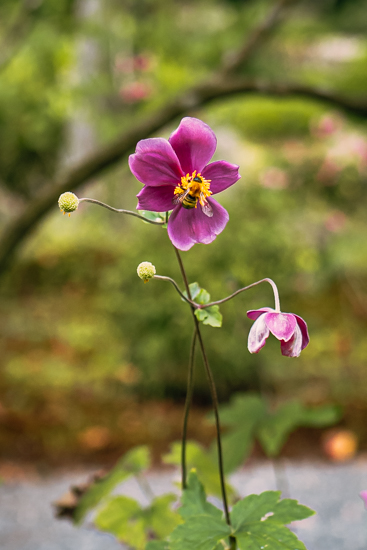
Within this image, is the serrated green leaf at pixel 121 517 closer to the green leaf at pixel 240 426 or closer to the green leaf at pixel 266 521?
the green leaf at pixel 240 426

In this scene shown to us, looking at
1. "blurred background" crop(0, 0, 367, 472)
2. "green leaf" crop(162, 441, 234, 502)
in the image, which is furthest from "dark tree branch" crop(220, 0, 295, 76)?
"green leaf" crop(162, 441, 234, 502)

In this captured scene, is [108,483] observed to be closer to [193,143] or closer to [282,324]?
[282,324]

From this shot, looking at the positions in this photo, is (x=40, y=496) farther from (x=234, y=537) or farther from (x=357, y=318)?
(x=357, y=318)

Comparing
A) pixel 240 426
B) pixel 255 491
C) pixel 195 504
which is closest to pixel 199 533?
pixel 195 504

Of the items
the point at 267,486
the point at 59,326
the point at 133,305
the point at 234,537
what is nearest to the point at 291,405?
the point at 234,537

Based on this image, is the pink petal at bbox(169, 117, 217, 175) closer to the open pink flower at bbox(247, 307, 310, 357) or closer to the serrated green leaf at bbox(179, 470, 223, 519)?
the open pink flower at bbox(247, 307, 310, 357)

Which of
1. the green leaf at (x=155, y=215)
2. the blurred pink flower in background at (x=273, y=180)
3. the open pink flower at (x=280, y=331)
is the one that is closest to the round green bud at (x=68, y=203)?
the green leaf at (x=155, y=215)
